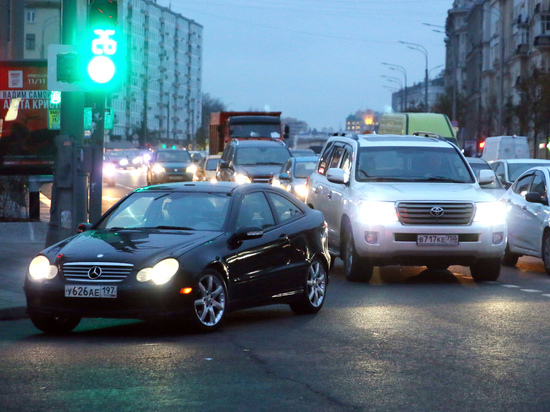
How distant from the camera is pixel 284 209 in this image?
11.6 m

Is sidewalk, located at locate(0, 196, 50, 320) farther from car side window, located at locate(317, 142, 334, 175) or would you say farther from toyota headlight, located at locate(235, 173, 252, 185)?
toyota headlight, located at locate(235, 173, 252, 185)

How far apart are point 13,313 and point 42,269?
143 centimetres

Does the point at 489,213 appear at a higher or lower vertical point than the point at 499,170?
lower

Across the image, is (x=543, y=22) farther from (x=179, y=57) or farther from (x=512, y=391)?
(x=179, y=57)

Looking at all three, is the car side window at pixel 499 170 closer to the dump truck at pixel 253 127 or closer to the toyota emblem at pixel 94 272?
the toyota emblem at pixel 94 272

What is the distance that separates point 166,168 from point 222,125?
311cm

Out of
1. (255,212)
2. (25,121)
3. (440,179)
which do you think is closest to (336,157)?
(440,179)

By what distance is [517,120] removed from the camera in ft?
263

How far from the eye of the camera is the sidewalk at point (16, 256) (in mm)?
Answer: 11250

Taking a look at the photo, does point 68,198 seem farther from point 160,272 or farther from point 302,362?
point 302,362

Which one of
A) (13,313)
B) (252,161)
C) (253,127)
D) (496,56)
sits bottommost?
(13,313)

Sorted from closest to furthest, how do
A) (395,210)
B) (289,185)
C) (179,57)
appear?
(395,210), (289,185), (179,57)

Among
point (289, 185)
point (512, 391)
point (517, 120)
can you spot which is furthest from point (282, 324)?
point (517, 120)

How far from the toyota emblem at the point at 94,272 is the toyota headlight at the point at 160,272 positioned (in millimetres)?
337
